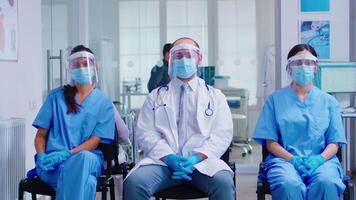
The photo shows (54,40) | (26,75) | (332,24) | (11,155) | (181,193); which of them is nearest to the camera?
(181,193)

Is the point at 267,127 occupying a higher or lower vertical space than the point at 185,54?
lower

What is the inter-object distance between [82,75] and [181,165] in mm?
885

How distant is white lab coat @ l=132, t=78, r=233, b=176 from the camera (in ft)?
9.75

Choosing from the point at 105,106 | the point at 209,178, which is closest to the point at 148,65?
the point at 105,106

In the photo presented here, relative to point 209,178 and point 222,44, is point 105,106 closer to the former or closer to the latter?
point 209,178

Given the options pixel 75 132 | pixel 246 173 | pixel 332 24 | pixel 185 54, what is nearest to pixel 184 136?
pixel 185 54

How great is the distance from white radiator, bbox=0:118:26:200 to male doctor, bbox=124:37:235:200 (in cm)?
100

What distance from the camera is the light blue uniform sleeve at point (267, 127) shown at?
3082mm

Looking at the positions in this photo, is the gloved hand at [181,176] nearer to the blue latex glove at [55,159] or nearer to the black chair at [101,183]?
the black chair at [101,183]

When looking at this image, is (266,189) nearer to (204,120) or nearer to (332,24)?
(204,120)

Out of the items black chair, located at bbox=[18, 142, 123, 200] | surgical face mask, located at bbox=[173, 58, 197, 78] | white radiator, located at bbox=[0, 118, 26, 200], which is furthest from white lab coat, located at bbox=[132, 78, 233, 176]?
white radiator, located at bbox=[0, 118, 26, 200]

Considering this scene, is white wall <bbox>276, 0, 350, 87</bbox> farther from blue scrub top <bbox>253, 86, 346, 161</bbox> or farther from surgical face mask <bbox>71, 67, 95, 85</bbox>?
surgical face mask <bbox>71, 67, 95, 85</bbox>

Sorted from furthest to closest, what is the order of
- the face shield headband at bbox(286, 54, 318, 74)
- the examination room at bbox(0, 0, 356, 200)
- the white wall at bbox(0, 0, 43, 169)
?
the white wall at bbox(0, 0, 43, 169) < the face shield headband at bbox(286, 54, 318, 74) < the examination room at bbox(0, 0, 356, 200)

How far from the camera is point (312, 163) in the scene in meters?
2.89
